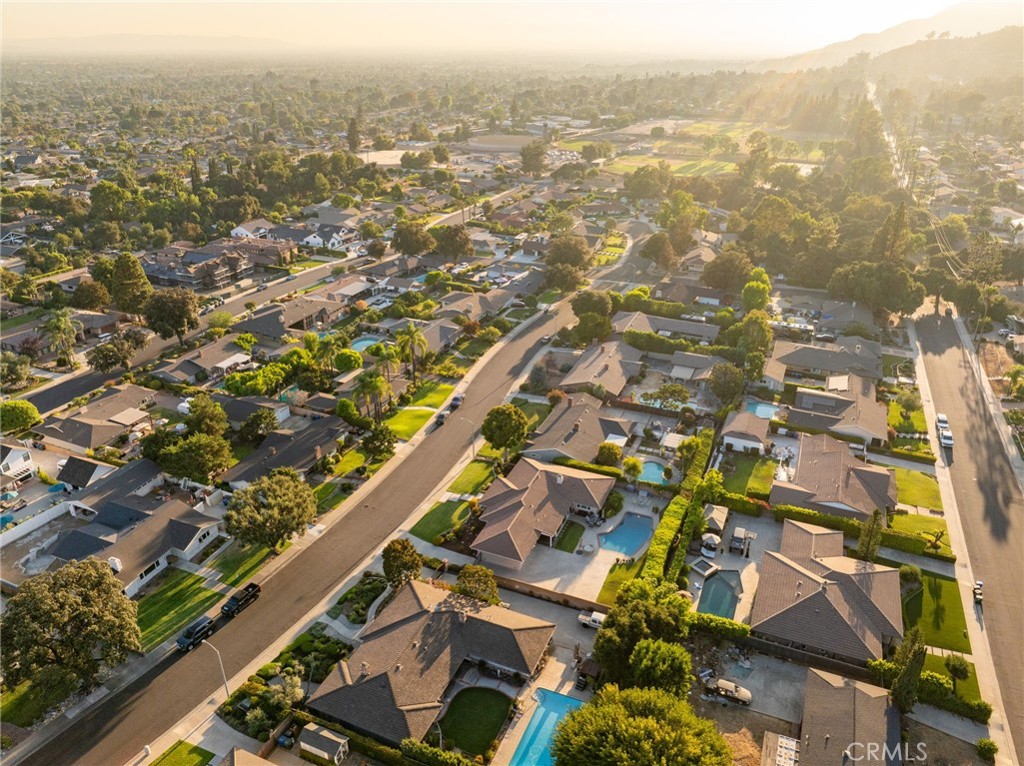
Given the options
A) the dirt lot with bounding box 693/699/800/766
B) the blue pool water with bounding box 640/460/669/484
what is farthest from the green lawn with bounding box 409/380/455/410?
the dirt lot with bounding box 693/699/800/766

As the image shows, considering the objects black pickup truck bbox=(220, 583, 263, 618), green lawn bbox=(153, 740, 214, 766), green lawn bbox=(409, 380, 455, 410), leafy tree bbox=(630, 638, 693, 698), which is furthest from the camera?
green lawn bbox=(409, 380, 455, 410)

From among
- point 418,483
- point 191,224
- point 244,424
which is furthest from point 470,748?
point 191,224

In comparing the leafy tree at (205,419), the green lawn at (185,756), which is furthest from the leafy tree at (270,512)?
the green lawn at (185,756)

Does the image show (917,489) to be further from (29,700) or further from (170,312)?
(170,312)

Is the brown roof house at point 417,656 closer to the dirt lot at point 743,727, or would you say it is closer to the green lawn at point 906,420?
the dirt lot at point 743,727

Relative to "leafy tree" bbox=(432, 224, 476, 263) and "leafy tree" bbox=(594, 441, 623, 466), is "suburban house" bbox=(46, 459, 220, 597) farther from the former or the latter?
"leafy tree" bbox=(432, 224, 476, 263)

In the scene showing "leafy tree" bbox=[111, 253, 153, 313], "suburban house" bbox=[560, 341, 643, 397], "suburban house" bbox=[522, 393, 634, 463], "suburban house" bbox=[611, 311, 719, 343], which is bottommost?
"suburban house" bbox=[522, 393, 634, 463]
